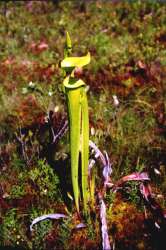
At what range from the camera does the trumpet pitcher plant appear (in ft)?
7.28

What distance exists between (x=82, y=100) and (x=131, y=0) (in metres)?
5.96

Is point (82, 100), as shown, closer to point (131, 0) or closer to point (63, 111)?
point (63, 111)

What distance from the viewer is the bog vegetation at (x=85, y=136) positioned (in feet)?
8.66

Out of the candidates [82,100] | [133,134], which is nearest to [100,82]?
[133,134]

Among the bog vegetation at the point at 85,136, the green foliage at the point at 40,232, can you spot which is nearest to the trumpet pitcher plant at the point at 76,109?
the bog vegetation at the point at 85,136

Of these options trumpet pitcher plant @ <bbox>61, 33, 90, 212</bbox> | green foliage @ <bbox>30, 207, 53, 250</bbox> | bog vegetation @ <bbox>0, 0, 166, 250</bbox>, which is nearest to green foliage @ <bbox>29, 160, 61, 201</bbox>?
bog vegetation @ <bbox>0, 0, 166, 250</bbox>

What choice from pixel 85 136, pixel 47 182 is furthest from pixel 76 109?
pixel 47 182

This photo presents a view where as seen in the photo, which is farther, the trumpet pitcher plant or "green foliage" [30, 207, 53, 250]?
"green foliage" [30, 207, 53, 250]

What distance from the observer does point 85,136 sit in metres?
2.46

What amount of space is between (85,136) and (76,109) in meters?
0.21

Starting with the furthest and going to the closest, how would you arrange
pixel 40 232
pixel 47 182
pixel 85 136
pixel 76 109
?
1. pixel 47 182
2. pixel 40 232
3. pixel 85 136
4. pixel 76 109

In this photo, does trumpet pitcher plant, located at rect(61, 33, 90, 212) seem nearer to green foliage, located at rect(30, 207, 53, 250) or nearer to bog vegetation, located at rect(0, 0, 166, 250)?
bog vegetation, located at rect(0, 0, 166, 250)

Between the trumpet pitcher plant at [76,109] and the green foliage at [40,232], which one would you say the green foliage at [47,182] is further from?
the trumpet pitcher plant at [76,109]

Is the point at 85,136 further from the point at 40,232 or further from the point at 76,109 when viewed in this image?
the point at 40,232
